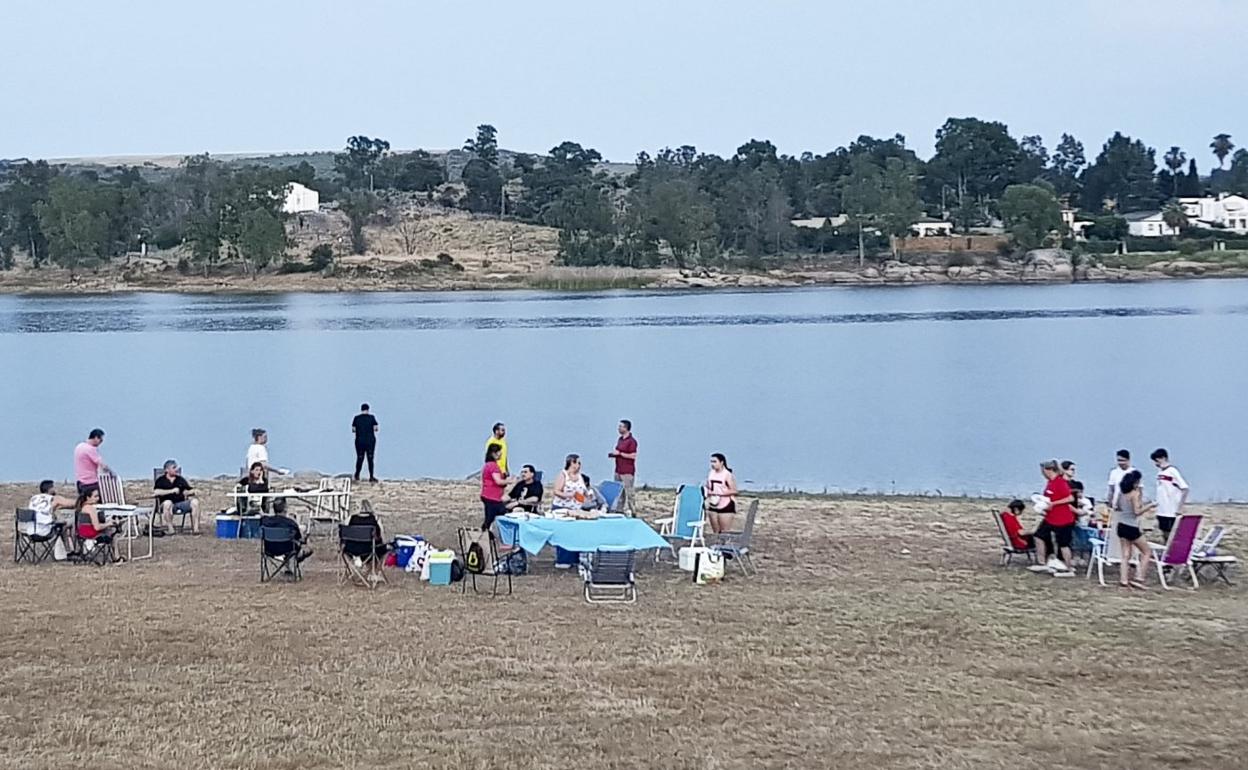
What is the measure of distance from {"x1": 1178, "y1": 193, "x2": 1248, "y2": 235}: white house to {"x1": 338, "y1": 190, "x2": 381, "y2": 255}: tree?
6007cm

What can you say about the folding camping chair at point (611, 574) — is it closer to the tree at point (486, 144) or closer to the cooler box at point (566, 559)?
the cooler box at point (566, 559)

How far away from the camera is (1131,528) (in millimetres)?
12406

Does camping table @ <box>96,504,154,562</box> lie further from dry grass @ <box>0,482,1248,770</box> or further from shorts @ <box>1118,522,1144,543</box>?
shorts @ <box>1118,522,1144,543</box>

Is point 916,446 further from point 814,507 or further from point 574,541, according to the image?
point 574,541

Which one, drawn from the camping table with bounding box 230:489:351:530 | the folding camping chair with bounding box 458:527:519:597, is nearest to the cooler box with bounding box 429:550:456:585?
the folding camping chair with bounding box 458:527:519:597

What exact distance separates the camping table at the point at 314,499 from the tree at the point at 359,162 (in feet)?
370

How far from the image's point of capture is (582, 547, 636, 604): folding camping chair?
12.0 metres

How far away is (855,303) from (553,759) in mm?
69429

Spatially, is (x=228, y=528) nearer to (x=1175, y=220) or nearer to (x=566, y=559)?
(x=566, y=559)

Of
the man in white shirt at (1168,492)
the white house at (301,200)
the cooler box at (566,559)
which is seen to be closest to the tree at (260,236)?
the white house at (301,200)

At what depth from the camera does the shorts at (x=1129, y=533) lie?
12375mm

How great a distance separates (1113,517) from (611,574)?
4.19 m

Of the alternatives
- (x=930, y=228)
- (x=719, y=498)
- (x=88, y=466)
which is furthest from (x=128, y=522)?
(x=930, y=228)

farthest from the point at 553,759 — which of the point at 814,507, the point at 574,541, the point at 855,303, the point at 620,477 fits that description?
the point at 855,303
